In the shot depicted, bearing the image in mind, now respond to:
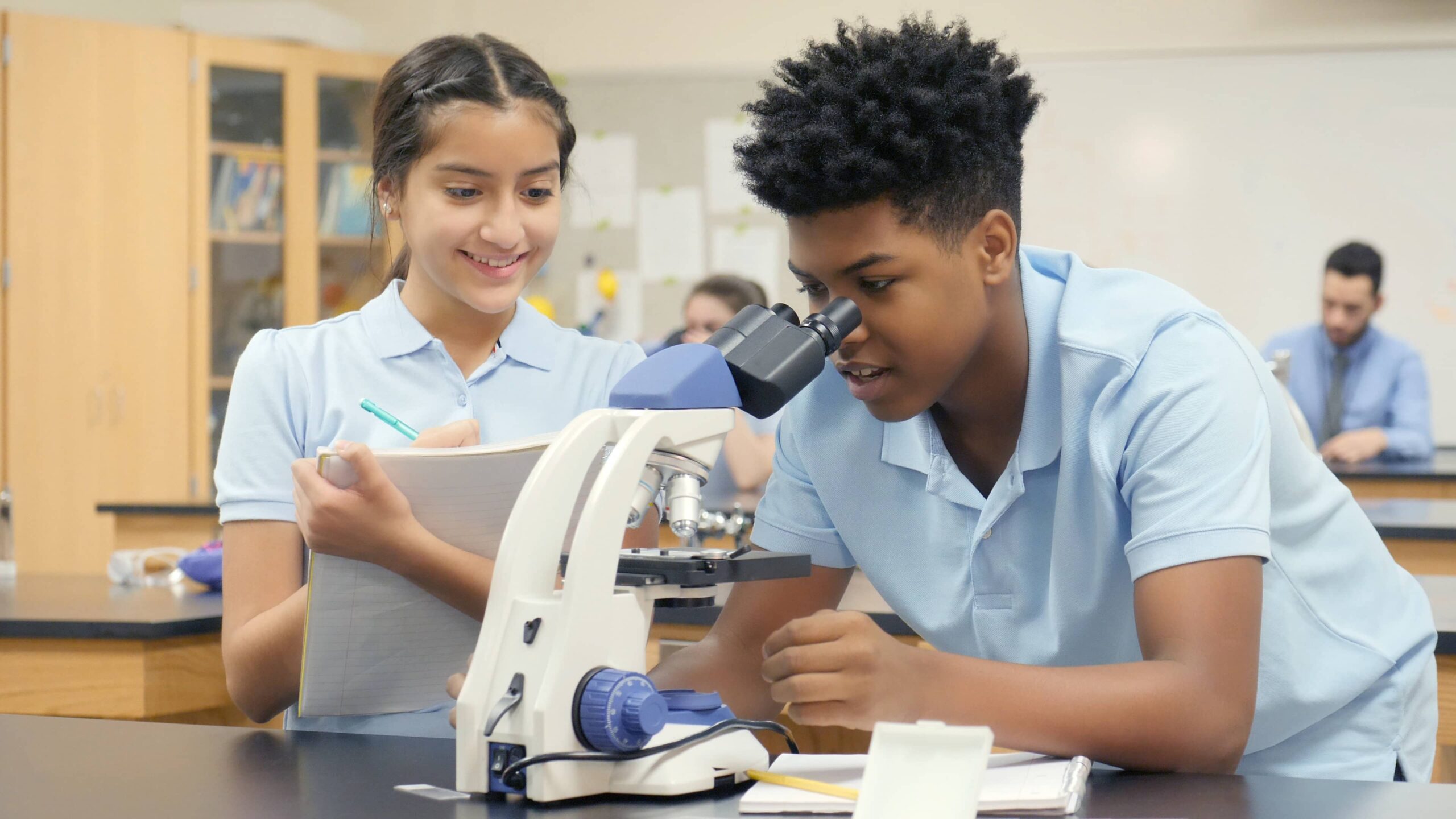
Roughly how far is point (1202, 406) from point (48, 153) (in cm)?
442

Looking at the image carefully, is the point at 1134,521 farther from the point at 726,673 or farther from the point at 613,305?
the point at 613,305

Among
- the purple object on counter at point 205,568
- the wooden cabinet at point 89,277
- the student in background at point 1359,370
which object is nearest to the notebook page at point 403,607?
the purple object on counter at point 205,568

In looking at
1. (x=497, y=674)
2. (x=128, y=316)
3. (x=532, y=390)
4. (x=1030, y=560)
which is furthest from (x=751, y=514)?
(x=128, y=316)

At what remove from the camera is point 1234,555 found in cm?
97

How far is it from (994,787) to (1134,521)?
0.29 meters

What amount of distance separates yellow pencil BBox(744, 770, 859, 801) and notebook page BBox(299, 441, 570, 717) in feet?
0.89

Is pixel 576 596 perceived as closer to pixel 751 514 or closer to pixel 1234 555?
pixel 1234 555

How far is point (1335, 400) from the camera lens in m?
4.81

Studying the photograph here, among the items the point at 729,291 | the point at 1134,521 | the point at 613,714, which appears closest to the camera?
the point at 613,714

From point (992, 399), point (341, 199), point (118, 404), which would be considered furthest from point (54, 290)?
point (992, 399)

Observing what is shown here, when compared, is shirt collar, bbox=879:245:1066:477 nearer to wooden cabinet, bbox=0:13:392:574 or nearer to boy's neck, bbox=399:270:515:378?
boy's neck, bbox=399:270:515:378

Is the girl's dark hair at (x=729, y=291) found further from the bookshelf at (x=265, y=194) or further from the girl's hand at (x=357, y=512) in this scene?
the girl's hand at (x=357, y=512)

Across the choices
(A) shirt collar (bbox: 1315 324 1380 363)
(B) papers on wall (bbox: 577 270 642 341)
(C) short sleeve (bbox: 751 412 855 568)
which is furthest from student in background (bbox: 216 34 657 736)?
(A) shirt collar (bbox: 1315 324 1380 363)

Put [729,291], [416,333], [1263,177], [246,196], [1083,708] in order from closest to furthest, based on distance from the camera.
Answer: [1083,708], [416,333], [729,291], [1263,177], [246,196]
